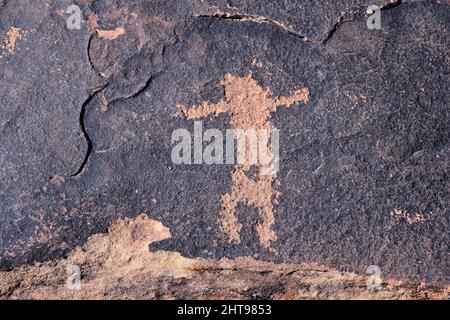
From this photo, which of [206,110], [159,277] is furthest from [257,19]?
[159,277]

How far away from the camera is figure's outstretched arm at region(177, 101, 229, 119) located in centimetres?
127

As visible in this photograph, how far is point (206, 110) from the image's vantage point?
4.17 ft

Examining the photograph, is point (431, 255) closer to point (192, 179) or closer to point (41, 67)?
point (192, 179)

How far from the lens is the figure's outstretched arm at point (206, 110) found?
1.27 meters

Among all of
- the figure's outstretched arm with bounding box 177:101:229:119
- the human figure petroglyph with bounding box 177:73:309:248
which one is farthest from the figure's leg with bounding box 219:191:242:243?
the figure's outstretched arm with bounding box 177:101:229:119

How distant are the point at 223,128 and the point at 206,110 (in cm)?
5

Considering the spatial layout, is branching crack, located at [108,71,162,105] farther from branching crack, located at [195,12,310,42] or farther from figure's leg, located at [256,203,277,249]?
figure's leg, located at [256,203,277,249]

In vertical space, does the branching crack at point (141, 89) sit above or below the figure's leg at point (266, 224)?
above

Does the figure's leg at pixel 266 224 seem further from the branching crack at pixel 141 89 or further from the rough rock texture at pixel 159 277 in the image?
the branching crack at pixel 141 89

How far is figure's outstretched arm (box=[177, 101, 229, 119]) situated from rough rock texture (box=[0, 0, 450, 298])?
0.03 feet

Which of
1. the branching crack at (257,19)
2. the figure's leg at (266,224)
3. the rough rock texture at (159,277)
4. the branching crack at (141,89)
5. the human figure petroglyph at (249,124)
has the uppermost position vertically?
the branching crack at (257,19)

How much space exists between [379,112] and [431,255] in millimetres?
308

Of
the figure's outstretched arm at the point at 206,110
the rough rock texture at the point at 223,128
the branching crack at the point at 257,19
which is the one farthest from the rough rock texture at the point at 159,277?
the branching crack at the point at 257,19

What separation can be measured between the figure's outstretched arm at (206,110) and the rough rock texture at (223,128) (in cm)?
1
